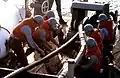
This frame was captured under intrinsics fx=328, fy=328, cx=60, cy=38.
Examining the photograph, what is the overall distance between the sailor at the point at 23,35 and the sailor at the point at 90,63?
1.43 meters

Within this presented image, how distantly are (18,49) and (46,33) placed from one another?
0.85 m

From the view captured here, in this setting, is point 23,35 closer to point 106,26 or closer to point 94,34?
point 94,34

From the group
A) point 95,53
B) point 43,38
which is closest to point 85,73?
point 95,53

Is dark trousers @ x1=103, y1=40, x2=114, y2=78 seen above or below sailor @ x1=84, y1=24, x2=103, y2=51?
below

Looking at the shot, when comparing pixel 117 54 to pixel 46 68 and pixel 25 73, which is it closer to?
pixel 46 68

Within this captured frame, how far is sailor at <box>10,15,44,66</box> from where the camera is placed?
7672 millimetres

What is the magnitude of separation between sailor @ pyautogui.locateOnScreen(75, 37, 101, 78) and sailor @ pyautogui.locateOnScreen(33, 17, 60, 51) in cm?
143

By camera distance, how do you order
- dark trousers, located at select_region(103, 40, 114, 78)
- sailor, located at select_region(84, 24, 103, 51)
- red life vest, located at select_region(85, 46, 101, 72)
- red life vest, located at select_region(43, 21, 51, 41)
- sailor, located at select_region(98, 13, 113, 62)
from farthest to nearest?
sailor, located at select_region(98, 13, 113, 62) → red life vest, located at select_region(43, 21, 51, 41) → sailor, located at select_region(84, 24, 103, 51) → dark trousers, located at select_region(103, 40, 114, 78) → red life vest, located at select_region(85, 46, 101, 72)

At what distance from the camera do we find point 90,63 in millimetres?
6707

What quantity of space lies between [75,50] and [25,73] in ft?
12.8

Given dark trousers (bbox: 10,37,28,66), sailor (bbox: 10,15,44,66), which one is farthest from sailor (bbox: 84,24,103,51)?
dark trousers (bbox: 10,37,28,66)

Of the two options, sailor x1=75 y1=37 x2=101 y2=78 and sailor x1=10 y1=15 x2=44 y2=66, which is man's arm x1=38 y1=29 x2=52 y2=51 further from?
sailor x1=75 y1=37 x2=101 y2=78

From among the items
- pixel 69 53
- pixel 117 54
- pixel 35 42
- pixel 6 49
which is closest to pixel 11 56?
pixel 6 49

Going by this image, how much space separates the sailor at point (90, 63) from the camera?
675 centimetres
